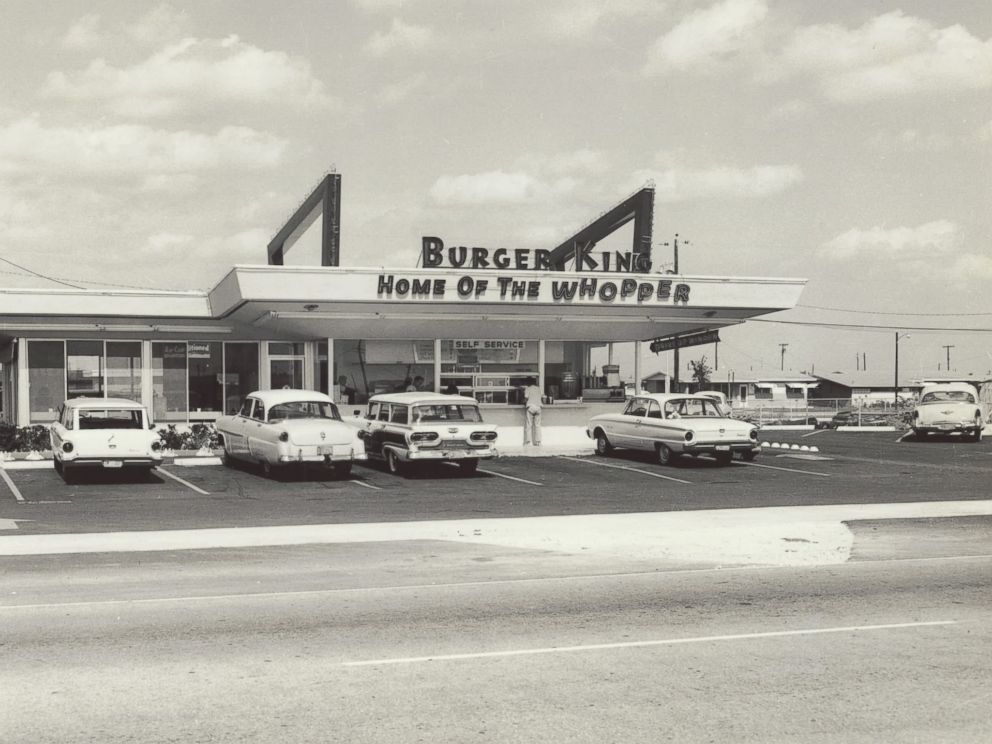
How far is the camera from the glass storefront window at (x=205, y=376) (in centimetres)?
3050

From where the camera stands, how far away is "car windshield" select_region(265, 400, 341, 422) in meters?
20.3

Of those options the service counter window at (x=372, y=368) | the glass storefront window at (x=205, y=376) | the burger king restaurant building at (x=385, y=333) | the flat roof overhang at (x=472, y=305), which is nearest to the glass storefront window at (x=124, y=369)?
the burger king restaurant building at (x=385, y=333)

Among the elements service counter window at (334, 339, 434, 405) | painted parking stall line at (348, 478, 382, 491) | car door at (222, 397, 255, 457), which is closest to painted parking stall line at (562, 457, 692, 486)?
painted parking stall line at (348, 478, 382, 491)

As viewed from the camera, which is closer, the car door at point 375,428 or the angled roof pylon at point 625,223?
the car door at point 375,428

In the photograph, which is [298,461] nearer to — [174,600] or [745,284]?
[174,600]

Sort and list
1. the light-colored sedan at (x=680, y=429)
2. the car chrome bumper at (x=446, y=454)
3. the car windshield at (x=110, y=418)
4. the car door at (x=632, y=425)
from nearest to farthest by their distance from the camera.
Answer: the car windshield at (x=110, y=418)
the car chrome bumper at (x=446, y=454)
the light-colored sedan at (x=680, y=429)
the car door at (x=632, y=425)

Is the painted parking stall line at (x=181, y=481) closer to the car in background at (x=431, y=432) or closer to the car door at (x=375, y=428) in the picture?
the car in background at (x=431, y=432)

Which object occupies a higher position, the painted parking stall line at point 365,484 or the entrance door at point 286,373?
the entrance door at point 286,373

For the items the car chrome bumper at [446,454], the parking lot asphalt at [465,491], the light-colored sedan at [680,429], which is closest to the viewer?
the parking lot asphalt at [465,491]

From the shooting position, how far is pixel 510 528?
14.1 meters

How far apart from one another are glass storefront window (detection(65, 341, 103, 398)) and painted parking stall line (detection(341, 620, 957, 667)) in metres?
24.9

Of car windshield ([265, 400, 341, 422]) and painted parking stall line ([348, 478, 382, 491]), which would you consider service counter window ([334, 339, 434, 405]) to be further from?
painted parking stall line ([348, 478, 382, 491])

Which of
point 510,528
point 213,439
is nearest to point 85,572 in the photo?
point 510,528

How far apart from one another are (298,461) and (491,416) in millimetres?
10877
